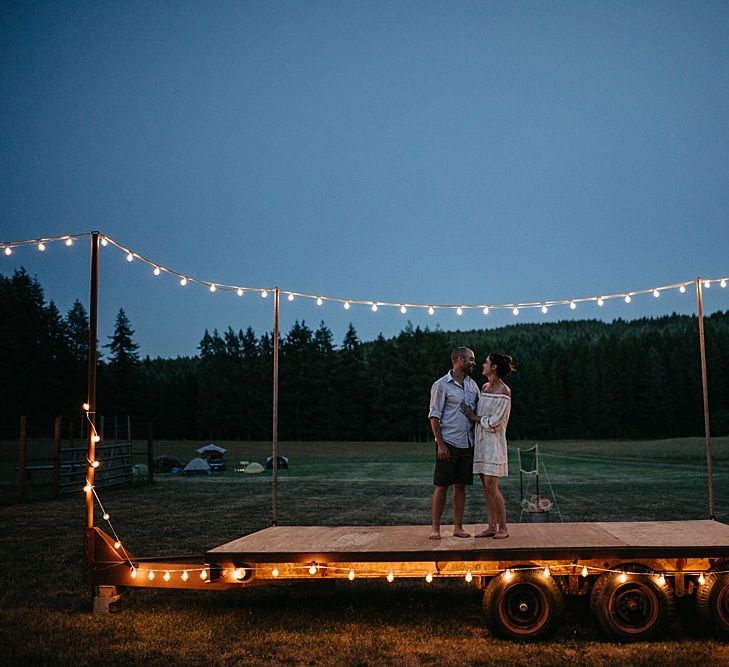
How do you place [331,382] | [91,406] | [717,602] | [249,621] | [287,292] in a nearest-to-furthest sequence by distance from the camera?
[717,602] → [249,621] → [91,406] → [287,292] → [331,382]

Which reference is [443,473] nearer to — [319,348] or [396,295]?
[319,348]

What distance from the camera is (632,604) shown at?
235 inches

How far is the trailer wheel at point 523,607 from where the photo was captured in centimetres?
594

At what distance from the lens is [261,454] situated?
160 feet

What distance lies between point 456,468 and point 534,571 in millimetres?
1193

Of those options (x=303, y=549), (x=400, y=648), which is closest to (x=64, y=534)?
(x=303, y=549)

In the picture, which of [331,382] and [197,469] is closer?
[197,469]

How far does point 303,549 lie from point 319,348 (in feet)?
218

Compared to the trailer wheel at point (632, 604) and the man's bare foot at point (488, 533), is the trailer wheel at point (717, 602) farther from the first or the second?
the man's bare foot at point (488, 533)

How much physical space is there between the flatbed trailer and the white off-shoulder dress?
2.20 ft

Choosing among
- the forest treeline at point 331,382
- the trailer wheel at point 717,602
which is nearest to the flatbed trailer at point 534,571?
the trailer wheel at point 717,602

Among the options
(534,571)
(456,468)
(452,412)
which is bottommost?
(534,571)

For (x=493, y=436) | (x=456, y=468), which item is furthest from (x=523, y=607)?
(x=493, y=436)

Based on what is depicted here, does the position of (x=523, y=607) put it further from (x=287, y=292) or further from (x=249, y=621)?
(x=287, y=292)
